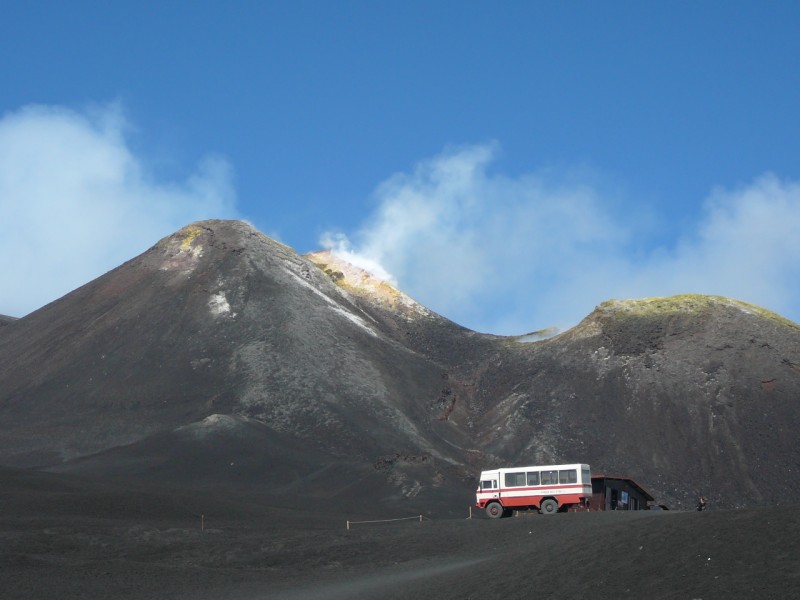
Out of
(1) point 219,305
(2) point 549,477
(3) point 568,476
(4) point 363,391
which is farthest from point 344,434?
(3) point 568,476

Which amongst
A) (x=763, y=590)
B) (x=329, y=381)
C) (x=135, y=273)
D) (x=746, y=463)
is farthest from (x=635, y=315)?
(x=763, y=590)

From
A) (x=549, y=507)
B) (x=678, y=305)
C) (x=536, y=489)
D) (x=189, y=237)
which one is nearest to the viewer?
(x=549, y=507)

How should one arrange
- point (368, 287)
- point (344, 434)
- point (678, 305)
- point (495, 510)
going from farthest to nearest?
point (368, 287)
point (678, 305)
point (344, 434)
point (495, 510)

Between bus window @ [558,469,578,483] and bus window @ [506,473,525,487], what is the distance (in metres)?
1.69

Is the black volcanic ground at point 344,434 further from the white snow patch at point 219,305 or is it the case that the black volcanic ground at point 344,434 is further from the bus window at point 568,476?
the bus window at point 568,476

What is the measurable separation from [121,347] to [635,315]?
51741 mm

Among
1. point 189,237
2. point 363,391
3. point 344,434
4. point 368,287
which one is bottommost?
point 344,434

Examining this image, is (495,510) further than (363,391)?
No

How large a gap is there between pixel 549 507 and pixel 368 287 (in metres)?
84.5

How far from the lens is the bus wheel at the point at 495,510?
4531 cm

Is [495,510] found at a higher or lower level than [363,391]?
lower

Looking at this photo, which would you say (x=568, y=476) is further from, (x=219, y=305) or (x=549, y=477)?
(x=219, y=305)

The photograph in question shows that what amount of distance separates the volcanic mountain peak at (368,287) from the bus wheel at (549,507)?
260ft

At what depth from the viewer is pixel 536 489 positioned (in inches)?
1759
